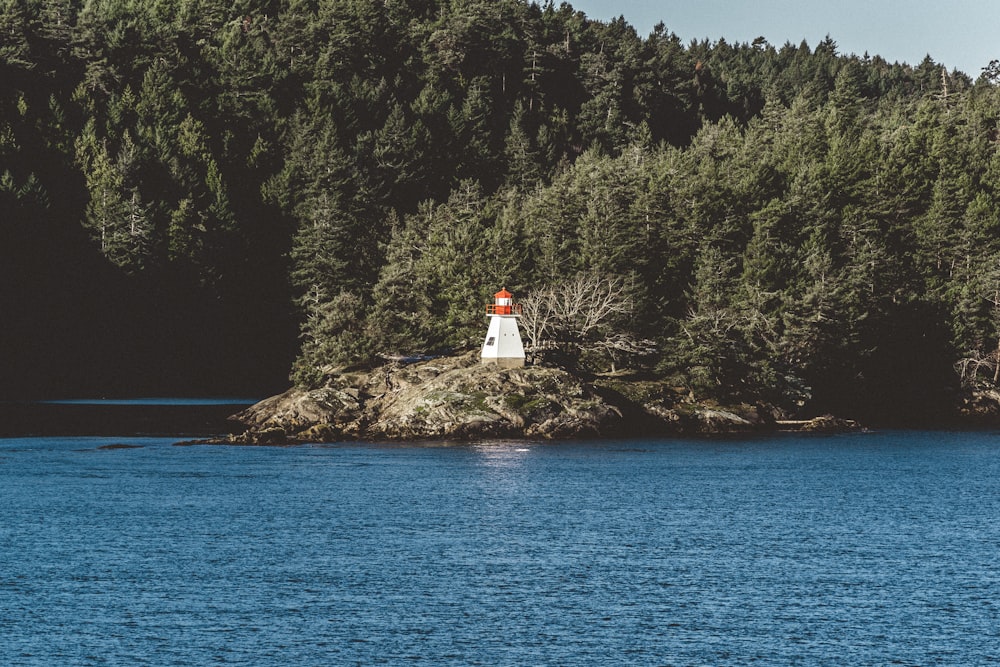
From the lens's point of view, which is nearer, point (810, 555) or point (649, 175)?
point (810, 555)

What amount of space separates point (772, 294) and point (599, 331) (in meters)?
16.1

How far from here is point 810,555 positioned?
49.9 m

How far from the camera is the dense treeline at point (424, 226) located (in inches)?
4259

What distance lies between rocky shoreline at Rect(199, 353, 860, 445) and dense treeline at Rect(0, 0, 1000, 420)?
2905mm

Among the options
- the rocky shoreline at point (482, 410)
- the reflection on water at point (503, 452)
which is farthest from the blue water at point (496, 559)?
the rocky shoreline at point (482, 410)

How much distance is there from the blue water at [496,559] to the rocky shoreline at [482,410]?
741cm

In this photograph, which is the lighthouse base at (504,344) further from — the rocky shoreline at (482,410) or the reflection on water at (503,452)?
the reflection on water at (503,452)

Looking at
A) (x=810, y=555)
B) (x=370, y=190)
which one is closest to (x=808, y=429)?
(x=810, y=555)

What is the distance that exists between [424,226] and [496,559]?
89.6 m

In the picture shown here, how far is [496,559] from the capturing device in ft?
159

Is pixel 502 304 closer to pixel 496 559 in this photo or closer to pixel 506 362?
pixel 506 362

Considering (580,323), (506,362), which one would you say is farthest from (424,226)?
(506,362)

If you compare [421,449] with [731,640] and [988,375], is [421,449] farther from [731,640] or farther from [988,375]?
[988,375]

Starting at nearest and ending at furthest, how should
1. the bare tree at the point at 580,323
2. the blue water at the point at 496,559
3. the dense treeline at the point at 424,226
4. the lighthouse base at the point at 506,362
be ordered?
the blue water at the point at 496,559, the lighthouse base at the point at 506,362, the bare tree at the point at 580,323, the dense treeline at the point at 424,226
